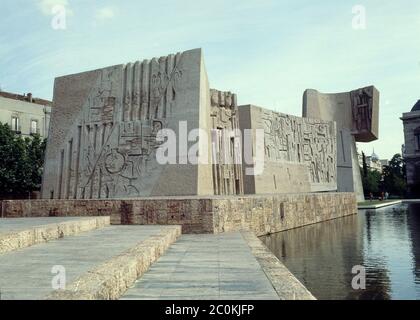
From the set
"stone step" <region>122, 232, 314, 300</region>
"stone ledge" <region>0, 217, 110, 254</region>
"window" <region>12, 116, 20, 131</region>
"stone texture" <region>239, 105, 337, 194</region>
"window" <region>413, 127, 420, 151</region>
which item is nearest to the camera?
"stone step" <region>122, 232, 314, 300</region>

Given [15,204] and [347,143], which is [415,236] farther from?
[347,143]

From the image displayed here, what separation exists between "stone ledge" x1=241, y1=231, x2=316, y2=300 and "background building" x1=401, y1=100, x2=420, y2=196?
5134cm

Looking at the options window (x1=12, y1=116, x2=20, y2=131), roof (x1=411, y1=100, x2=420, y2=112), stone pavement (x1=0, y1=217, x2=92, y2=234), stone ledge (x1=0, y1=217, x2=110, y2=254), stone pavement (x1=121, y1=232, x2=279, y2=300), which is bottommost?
stone pavement (x1=121, y1=232, x2=279, y2=300)

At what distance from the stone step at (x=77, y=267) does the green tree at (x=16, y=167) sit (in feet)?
66.6

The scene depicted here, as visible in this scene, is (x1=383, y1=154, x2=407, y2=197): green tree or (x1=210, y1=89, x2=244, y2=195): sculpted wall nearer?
(x1=210, y1=89, x2=244, y2=195): sculpted wall

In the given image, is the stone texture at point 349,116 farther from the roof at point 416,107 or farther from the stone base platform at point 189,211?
the roof at point 416,107

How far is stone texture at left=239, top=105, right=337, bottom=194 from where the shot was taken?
21.2 meters

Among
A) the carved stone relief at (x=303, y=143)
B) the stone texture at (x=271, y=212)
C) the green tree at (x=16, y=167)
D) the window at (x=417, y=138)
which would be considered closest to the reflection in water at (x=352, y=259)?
the stone texture at (x=271, y=212)

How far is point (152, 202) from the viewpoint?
9.68 metres

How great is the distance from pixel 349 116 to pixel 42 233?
30.0m

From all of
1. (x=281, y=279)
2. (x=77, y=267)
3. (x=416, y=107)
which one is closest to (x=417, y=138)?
(x=416, y=107)

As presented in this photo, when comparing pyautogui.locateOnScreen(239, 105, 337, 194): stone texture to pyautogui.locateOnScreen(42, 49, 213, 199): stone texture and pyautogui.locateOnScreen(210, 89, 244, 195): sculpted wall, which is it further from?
pyautogui.locateOnScreen(42, 49, 213, 199): stone texture

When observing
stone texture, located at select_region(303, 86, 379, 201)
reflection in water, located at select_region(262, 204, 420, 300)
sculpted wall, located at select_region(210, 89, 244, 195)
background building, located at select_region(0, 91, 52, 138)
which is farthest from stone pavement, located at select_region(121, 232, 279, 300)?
stone texture, located at select_region(303, 86, 379, 201)

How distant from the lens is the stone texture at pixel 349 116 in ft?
104
